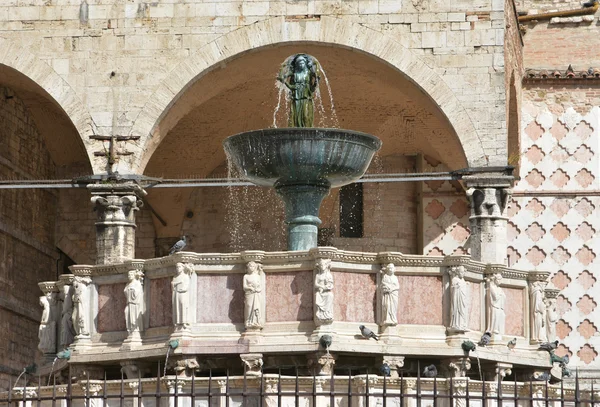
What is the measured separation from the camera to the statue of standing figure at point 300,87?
17141 millimetres

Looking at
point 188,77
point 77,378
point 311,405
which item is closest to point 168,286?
point 77,378

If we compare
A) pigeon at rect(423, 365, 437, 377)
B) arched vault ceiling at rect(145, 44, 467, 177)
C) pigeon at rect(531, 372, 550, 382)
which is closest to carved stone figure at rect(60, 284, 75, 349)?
pigeon at rect(423, 365, 437, 377)

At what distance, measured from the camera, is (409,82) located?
2200 cm

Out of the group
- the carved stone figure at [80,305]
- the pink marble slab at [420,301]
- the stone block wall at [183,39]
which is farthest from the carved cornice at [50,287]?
the stone block wall at [183,39]

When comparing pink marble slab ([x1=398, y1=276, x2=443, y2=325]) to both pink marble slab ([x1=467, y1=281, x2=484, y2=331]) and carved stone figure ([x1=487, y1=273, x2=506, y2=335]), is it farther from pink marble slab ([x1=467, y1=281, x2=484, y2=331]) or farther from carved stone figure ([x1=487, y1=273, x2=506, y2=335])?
carved stone figure ([x1=487, y1=273, x2=506, y2=335])

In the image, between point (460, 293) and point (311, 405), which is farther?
point (460, 293)

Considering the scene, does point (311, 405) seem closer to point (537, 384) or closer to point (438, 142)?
point (537, 384)

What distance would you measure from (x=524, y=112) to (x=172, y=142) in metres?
5.27

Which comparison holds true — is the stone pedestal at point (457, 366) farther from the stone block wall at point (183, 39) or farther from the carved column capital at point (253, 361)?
the stone block wall at point (183, 39)

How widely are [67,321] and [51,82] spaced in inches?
259

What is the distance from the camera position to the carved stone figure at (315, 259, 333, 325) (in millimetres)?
14836

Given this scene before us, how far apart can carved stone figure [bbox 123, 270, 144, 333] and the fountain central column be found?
67.0 inches

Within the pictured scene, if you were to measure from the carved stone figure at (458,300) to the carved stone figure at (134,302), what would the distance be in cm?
284

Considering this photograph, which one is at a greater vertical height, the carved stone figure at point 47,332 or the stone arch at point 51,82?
the stone arch at point 51,82
